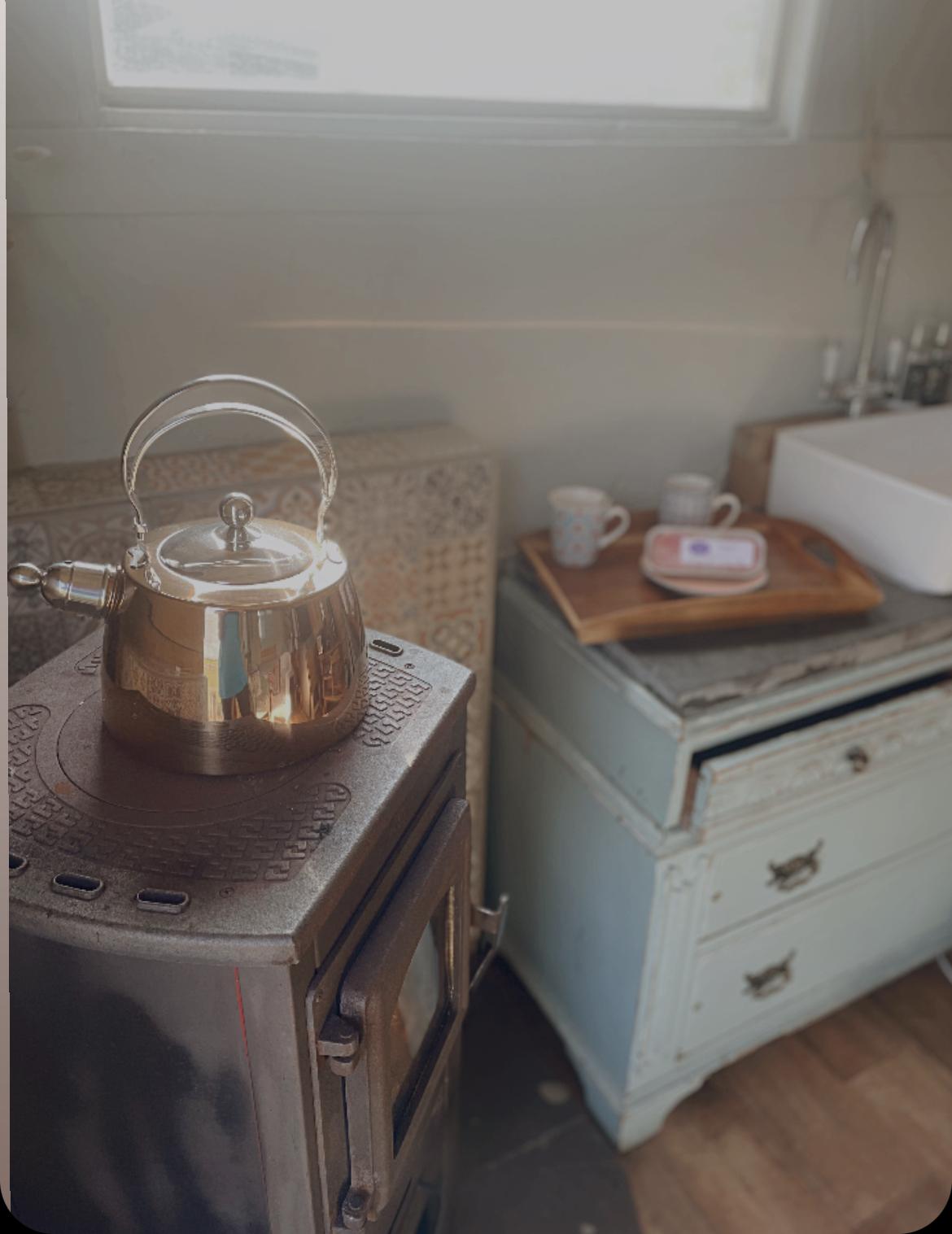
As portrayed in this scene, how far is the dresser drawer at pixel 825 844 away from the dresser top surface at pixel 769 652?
196 millimetres

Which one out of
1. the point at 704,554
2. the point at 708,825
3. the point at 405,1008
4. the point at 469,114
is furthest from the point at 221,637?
the point at 469,114

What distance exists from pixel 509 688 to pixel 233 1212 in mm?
895

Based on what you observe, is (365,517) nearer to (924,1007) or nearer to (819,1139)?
(819,1139)

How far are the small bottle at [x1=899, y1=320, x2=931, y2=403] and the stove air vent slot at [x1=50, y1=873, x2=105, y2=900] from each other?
1.63m

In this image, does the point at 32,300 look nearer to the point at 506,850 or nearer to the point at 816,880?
the point at 506,850

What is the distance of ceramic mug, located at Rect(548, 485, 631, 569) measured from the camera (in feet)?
4.49

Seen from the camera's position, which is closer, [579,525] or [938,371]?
[579,525]

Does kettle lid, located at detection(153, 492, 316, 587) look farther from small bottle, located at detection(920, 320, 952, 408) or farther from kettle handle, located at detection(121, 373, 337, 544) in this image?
small bottle, located at detection(920, 320, 952, 408)

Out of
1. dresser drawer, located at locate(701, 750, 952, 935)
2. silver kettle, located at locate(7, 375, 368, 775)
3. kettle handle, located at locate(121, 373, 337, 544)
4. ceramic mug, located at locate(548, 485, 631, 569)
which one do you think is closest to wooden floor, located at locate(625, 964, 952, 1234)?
dresser drawer, located at locate(701, 750, 952, 935)

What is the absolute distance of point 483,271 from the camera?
136 centimetres

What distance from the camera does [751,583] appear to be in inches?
51.8

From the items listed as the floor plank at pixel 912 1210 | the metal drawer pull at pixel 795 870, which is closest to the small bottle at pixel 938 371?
the metal drawer pull at pixel 795 870

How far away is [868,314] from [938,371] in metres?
0.17

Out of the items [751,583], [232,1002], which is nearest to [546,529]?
[751,583]
